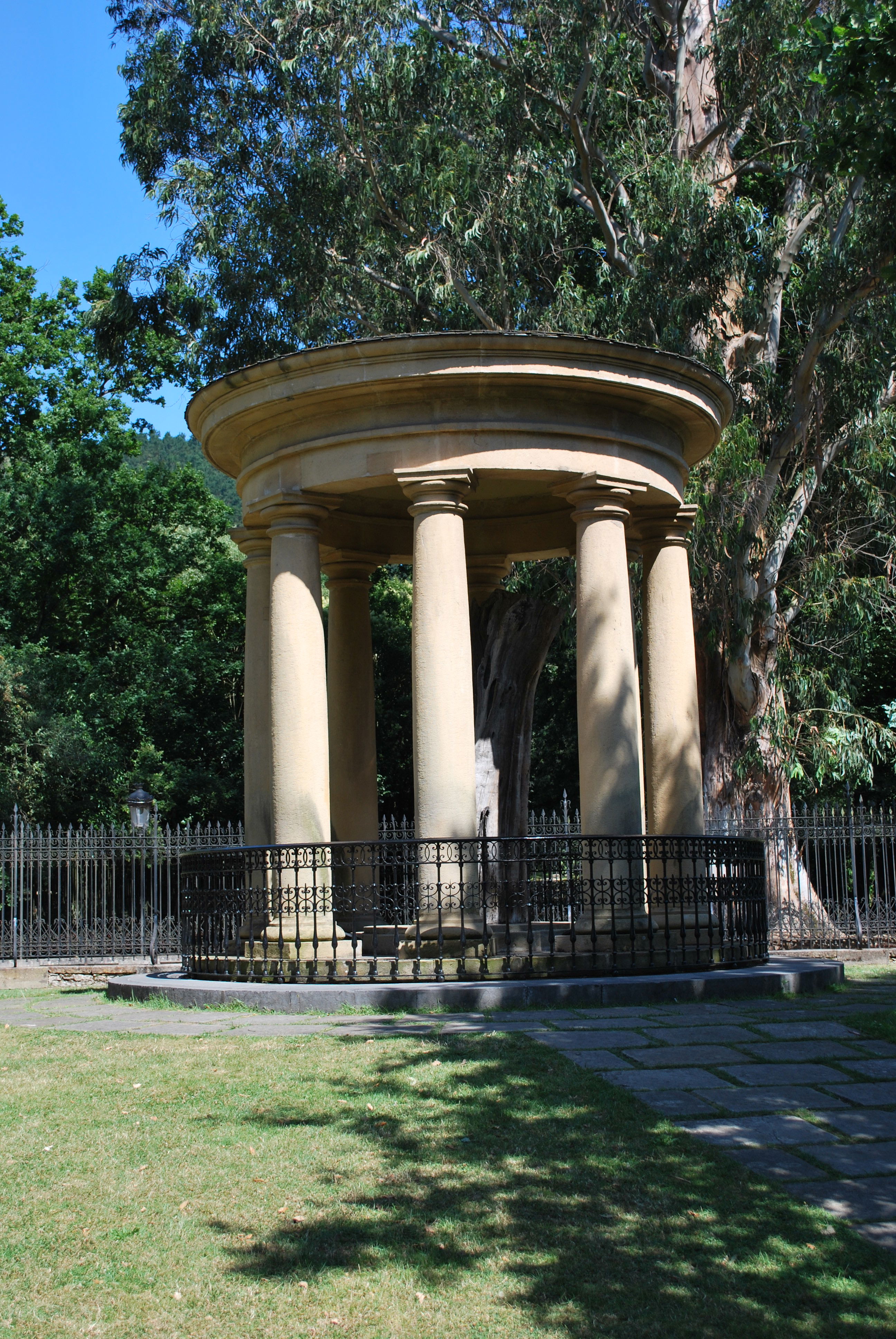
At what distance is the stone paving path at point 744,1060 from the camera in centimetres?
567

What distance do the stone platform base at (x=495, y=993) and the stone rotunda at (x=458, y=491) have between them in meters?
1.64

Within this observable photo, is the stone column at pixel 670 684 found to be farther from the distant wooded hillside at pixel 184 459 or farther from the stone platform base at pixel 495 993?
the distant wooded hillside at pixel 184 459

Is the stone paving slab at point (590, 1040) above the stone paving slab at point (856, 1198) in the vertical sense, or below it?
above

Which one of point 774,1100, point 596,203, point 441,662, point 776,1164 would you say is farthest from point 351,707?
point 776,1164

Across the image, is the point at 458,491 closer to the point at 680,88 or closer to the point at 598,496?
the point at 598,496

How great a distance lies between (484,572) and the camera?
17.2 meters

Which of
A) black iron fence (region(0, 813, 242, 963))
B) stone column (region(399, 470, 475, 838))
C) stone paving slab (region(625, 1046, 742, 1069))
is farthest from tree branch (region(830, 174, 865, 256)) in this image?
stone paving slab (region(625, 1046, 742, 1069))

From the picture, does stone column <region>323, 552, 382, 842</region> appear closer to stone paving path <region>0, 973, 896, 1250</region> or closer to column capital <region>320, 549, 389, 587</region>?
column capital <region>320, 549, 389, 587</region>

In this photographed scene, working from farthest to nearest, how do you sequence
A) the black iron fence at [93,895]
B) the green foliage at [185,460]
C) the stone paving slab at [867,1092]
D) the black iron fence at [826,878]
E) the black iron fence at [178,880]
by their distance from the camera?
the green foliage at [185,460] < the black iron fence at [93,895] < the black iron fence at [178,880] < the black iron fence at [826,878] < the stone paving slab at [867,1092]

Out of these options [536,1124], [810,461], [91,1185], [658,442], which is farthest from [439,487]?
[810,461]

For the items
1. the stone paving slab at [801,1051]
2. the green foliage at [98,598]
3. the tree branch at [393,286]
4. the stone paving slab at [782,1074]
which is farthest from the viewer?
the green foliage at [98,598]

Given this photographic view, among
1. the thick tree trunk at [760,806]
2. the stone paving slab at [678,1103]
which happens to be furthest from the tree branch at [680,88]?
the stone paving slab at [678,1103]

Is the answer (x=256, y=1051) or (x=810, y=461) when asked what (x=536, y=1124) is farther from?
(x=810, y=461)

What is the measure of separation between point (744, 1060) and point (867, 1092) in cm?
92
